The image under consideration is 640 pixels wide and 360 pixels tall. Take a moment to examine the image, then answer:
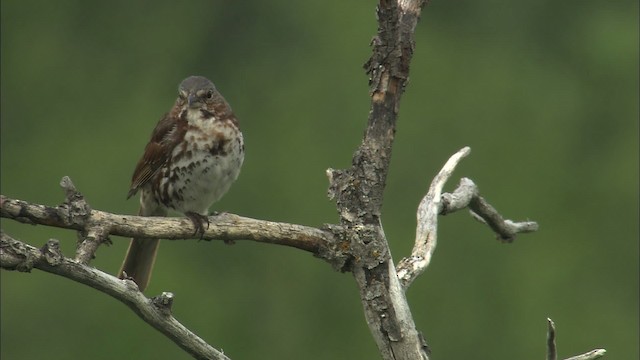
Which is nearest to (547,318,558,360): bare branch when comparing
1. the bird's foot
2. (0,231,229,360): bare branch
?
(0,231,229,360): bare branch

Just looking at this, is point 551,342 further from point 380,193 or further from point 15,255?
point 15,255

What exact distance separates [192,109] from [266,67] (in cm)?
1370

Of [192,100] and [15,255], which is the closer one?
[15,255]

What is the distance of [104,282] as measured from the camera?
4754 millimetres

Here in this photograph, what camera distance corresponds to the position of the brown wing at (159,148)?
6.90m

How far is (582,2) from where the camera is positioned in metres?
20.9

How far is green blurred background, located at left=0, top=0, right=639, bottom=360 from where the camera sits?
51.9 ft

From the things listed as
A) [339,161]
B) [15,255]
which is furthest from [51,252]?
[339,161]

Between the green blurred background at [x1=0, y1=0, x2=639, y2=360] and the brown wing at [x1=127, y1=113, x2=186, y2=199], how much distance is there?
7457 mm

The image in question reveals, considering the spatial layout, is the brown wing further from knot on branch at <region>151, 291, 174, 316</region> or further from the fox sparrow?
knot on branch at <region>151, 291, 174, 316</region>

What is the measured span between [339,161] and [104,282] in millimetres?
11058

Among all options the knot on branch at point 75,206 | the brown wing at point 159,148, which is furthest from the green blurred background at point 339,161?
the knot on branch at point 75,206

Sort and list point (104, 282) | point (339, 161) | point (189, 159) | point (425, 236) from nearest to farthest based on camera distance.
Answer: point (104, 282) → point (425, 236) → point (189, 159) → point (339, 161)

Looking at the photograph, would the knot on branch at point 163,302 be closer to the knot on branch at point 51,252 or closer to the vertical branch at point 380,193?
the knot on branch at point 51,252
